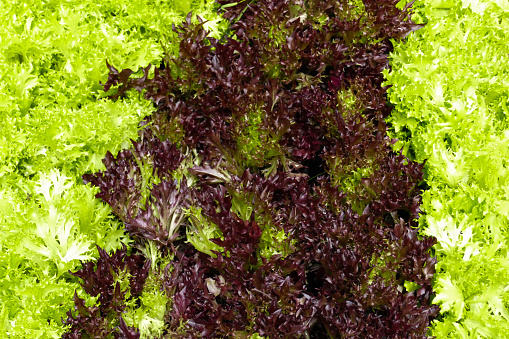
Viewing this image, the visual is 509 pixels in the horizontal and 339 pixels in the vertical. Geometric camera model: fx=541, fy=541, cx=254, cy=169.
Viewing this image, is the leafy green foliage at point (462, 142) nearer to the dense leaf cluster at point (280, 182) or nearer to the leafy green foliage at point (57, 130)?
the dense leaf cluster at point (280, 182)

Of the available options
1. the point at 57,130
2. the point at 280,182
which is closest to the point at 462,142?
the point at 280,182

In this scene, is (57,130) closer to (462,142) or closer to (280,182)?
(280,182)

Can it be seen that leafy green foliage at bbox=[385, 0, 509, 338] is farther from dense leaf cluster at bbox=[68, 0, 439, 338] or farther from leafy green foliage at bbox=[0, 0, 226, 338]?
leafy green foliage at bbox=[0, 0, 226, 338]

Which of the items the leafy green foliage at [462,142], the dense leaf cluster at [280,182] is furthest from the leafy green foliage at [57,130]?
the leafy green foliage at [462,142]

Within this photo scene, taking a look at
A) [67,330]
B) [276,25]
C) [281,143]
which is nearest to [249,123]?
[281,143]

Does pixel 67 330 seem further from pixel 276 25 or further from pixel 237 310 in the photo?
pixel 276 25

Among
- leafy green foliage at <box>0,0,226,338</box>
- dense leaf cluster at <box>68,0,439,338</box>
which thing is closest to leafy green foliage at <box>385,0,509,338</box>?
dense leaf cluster at <box>68,0,439,338</box>

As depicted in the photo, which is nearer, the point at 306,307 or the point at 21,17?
the point at 306,307

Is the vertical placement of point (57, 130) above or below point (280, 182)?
above
